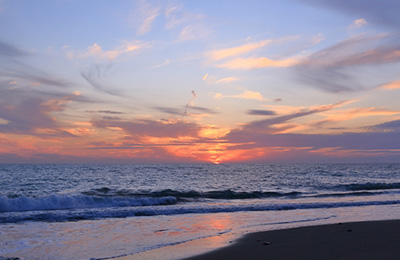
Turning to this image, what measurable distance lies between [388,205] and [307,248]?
14402 millimetres

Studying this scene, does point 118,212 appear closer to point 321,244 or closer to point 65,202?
point 65,202

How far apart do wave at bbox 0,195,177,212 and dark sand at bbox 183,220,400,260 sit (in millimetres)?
13280

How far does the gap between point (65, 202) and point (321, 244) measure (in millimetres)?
17457

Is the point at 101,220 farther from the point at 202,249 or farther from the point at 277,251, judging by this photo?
the point at 277,251

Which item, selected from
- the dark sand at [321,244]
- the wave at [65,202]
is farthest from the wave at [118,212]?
the dark sand at [321,244]

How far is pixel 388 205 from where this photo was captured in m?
21.0

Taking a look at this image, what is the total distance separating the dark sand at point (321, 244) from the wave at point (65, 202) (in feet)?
43.6

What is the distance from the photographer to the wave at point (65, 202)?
813 inches

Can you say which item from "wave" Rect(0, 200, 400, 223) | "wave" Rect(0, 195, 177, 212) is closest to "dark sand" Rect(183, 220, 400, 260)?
"wave" Rect(0, 200, 400, 223)

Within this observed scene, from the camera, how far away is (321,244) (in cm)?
991

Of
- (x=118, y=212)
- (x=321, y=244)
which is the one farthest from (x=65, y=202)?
(x=321, y=244)

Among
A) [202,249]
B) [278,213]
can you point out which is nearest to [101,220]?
[202,249]

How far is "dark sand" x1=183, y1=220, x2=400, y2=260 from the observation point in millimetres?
8641

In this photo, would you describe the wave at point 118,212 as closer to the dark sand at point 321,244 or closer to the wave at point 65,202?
the wave at point 65,202
